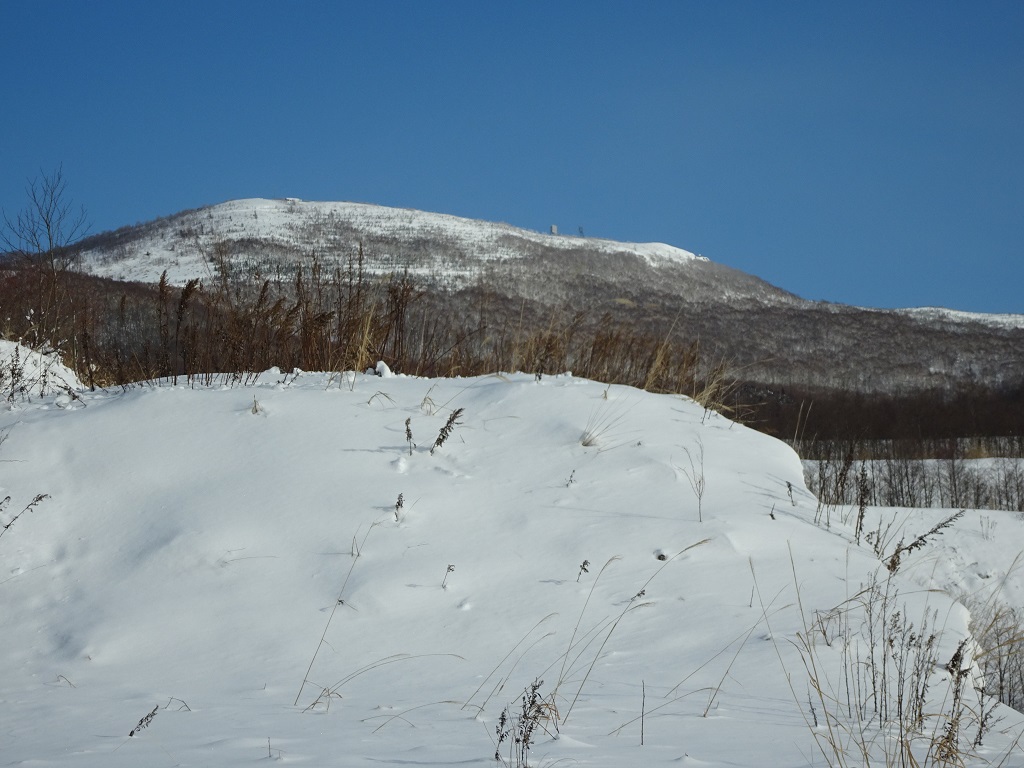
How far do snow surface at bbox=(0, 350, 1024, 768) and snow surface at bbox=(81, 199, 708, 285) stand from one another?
70.5 metres

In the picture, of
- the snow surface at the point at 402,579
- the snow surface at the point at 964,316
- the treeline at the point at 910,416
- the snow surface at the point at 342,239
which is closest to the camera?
the snow surface at the point at 402,579

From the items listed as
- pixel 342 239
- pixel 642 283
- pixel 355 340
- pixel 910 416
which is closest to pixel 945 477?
pixel 910 416

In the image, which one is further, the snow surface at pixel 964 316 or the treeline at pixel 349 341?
the snow surface at pixel 964 316

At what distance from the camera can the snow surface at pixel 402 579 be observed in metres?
2.15

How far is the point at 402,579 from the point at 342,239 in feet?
309

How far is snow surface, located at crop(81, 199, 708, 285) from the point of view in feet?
265

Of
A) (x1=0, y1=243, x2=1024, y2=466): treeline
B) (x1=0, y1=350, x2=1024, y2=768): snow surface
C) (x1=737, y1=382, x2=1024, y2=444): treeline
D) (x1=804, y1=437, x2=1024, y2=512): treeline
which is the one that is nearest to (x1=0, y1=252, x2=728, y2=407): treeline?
(x1=0, y1=243, x2=1024, y2=466): treeline

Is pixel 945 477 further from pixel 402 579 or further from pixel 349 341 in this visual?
pixel 402 579

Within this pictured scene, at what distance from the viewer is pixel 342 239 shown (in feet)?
307

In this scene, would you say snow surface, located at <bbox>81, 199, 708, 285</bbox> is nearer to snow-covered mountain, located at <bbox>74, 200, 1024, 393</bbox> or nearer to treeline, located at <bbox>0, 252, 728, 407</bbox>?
snow-covered mountain, located at <bbox>74, 200, 1024, 393</bbox>

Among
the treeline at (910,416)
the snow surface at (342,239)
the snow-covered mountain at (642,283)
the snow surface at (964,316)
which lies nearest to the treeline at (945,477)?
the treeline at (910,416)

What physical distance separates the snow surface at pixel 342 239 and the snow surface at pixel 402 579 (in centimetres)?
7052

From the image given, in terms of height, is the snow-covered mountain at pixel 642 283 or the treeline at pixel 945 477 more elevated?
the snow-covered mountain at pixel 642 283

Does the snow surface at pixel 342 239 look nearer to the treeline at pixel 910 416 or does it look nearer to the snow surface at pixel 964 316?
the snow surface at pixel 964 316
